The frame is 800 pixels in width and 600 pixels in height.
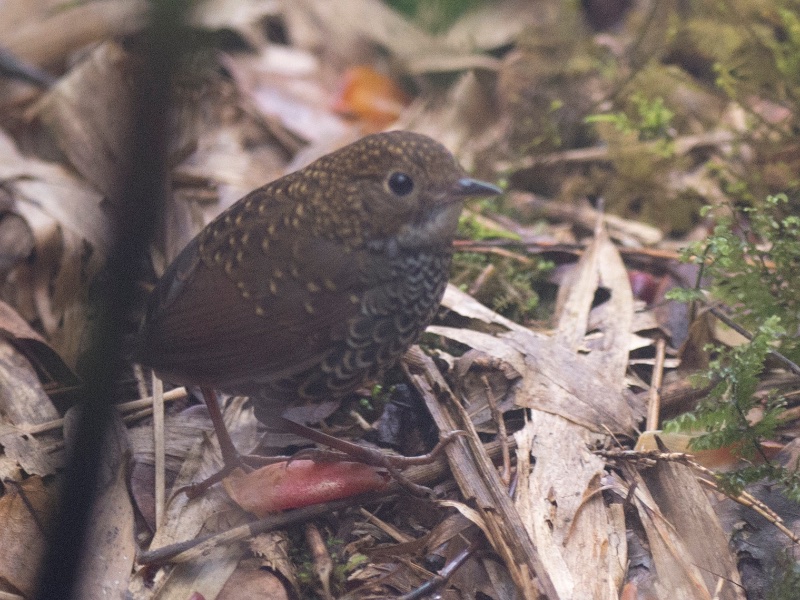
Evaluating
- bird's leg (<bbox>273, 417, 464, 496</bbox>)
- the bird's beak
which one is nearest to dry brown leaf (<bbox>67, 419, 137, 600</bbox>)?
bird's leg (<bbox>273, 417, 464, 496</bbox>)

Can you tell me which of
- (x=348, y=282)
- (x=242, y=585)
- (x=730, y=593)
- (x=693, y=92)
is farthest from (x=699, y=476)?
(x=693, y=92)

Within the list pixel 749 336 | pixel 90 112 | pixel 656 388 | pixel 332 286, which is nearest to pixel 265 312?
pixel 332 286

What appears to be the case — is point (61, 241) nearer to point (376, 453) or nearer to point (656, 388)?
point (376, 453)

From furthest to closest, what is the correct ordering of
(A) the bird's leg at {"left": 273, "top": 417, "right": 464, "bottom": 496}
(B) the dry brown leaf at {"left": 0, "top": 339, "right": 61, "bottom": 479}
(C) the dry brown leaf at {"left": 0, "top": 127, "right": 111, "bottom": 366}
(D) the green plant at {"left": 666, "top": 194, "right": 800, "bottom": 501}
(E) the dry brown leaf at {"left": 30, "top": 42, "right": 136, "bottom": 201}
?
1. (E) the dry brown leaf at {"left": 30, "top": 42, "right": 136, "bottom": 201}
2. (C) the dry brown leaf at {"left": 0, "top": 127, "right": 111, "bottom": 366}
3. (B) the dry brown leaf at {"left": 0, "top": 339, "right": 61, "bottom": 479}
4. (A) the bird's leg at {"left": 273, "top": 417, "right": 464, "bottom": 496}
5. (D) the green plant at {"left": 666, "top": 194, "right": 800, "bottom": 501}

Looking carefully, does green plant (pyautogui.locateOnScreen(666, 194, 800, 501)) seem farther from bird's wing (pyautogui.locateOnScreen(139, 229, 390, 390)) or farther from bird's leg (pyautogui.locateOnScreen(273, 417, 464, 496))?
bird's wing (pyautogui.locateOnScreen(139, 229, 390, 390))

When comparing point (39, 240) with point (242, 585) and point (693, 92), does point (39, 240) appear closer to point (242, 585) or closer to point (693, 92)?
point (242, 585)

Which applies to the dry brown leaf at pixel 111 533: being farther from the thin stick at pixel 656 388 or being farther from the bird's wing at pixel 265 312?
the thin stick at pixel 656 388

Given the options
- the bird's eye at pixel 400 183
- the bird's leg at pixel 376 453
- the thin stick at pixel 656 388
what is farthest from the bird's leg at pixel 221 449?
the thin stick at pixel 656 388
